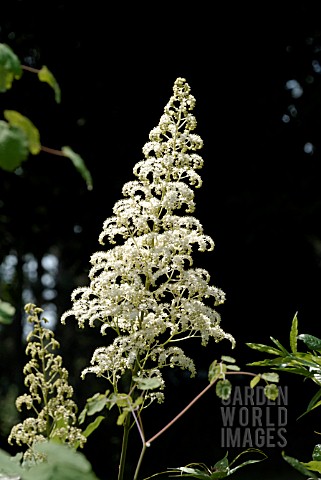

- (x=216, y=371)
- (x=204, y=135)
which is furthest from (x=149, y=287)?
(x=204, y=135)

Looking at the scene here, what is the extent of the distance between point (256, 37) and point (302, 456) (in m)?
4.17

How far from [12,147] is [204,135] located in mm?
6980

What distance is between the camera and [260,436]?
5.35 meters

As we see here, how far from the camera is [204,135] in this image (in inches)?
301

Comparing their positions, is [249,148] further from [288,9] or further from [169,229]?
[169,229]

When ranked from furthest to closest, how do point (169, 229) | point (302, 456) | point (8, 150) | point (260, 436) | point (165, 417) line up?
1. point (165, 417)
2. point (302, 456)
3. point (260, 436)
4. point (169, 229)
5. point (8, 150)

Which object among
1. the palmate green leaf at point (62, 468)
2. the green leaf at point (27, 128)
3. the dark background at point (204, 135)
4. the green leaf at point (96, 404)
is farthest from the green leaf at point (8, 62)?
the dark background at point (204, 135)

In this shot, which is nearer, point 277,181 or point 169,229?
point 169,229

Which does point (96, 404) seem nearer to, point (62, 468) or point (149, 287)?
point (62, 468)

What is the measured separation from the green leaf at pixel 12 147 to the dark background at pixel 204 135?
6.67 m

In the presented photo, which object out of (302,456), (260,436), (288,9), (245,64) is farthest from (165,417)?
(288,9)

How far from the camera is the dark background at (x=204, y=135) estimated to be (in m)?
7.57

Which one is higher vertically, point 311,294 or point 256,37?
point 256,37

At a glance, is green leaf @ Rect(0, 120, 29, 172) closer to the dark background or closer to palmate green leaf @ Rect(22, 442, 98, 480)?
palmate green leaf @ Rect(22, 442, 98, 480)
